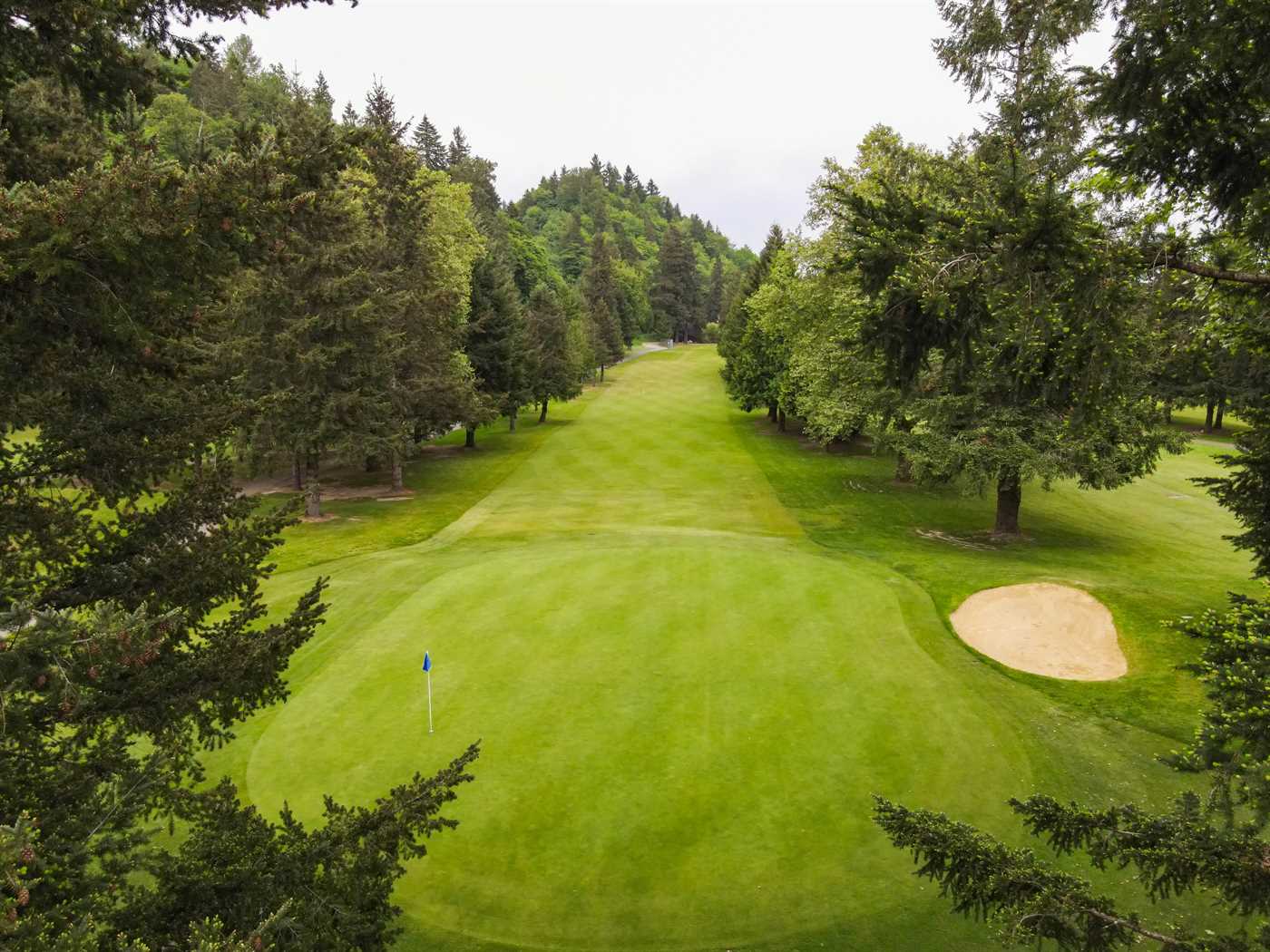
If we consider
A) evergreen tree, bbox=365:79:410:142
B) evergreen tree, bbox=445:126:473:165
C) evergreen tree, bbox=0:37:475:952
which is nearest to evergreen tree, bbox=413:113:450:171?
evergreen tree, bbox=445:126:473:165

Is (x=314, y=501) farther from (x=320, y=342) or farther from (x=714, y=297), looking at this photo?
(x=714, y=297)

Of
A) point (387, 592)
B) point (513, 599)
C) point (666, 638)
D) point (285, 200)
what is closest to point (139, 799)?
point (285, 200)

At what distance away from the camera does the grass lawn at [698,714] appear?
8500mm

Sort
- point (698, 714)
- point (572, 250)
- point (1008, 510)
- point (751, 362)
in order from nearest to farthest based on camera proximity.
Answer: point (698, 714)
point (1008, 510)
point (751, 362)
point (572, 250)

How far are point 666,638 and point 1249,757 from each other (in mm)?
10605

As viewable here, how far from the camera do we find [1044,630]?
52.5 ft

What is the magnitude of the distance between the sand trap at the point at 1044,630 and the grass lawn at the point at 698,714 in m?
0.55

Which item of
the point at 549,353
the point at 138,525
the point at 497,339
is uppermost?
the point at 497,339

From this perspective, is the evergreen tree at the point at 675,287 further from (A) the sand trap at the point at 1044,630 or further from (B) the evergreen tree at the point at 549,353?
(A) the sand trap at the point at 1044,630

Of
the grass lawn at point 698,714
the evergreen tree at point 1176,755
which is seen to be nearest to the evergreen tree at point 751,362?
the grass lawn at point 698,714

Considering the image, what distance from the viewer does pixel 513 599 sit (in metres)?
17.2

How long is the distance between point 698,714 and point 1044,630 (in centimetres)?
904

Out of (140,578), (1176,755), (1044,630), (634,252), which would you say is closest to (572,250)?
(634,252)

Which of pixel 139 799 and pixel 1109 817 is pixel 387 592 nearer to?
pixel 139 799
